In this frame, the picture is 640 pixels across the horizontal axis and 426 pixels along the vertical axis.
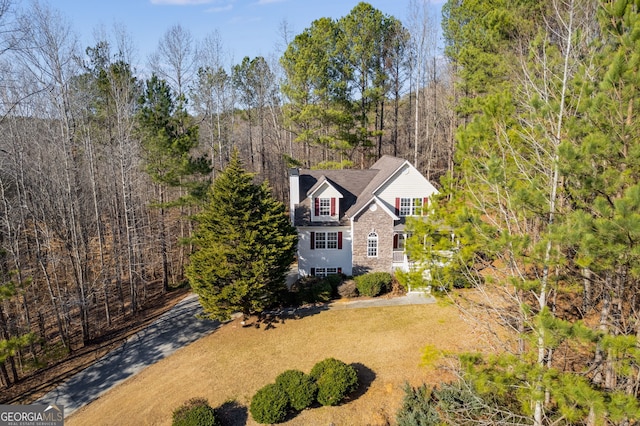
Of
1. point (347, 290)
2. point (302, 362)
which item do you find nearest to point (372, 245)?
point (347, 290)

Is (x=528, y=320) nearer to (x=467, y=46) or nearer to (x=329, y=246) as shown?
(x=329, y=246)

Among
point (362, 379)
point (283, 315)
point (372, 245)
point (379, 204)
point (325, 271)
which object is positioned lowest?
point (362, 379)

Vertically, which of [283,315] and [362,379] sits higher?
[283,315]

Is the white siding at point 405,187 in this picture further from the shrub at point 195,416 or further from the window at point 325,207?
the shrub at point 195,416

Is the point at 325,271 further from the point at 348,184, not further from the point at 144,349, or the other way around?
the point at 144,349

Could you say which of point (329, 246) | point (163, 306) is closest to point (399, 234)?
point (329, 246)

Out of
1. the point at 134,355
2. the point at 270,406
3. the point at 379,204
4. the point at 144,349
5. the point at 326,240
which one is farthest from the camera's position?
the point at 326,240

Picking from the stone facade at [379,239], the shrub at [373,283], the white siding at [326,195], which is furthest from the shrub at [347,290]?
the white siding at [326,195]
